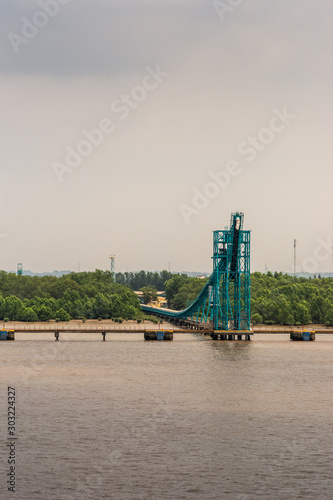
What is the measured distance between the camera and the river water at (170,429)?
37500 mm

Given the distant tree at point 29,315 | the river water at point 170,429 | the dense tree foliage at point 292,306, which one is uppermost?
the dense tree foliage at point 292,306

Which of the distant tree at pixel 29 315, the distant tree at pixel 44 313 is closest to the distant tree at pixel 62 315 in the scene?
the distant tree at pixel 44 313

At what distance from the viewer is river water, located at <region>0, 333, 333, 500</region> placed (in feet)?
123

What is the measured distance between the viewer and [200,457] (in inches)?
1676

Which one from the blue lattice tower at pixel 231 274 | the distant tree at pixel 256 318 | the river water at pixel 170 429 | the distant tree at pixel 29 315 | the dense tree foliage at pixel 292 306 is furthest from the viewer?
the distant tree at pixel 29 315

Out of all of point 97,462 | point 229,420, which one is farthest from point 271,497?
point 229,420

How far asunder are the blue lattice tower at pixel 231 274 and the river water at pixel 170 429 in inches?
928

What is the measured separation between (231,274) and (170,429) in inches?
2679

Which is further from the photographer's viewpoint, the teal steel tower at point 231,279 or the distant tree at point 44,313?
the distant tree at point 44,313

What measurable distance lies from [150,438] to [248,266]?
66.5 m

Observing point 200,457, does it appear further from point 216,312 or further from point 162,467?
point 216,312

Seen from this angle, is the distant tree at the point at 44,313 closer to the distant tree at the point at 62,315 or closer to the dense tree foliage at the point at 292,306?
the distant tree at the point at 62,315

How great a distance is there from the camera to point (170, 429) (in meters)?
49.3

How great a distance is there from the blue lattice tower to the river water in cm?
2357
